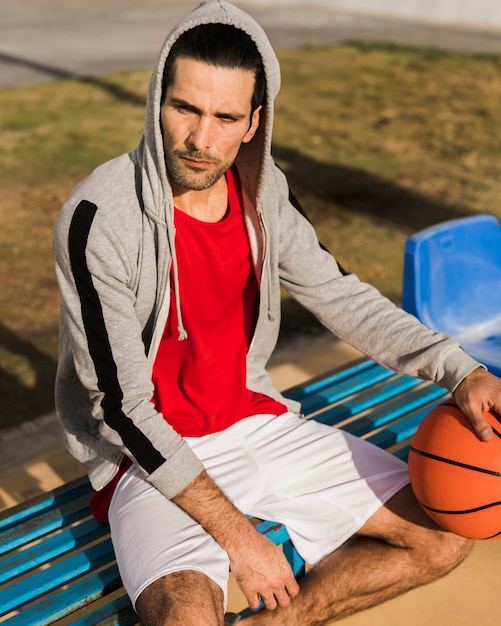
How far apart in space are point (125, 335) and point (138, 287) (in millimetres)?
191

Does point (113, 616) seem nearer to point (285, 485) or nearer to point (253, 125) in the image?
point (285, 485)

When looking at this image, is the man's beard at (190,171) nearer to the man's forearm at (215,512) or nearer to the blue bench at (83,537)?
the man's forearm at (215,512)

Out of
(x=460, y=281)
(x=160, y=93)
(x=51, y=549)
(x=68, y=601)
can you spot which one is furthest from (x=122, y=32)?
(x=68, y=601)

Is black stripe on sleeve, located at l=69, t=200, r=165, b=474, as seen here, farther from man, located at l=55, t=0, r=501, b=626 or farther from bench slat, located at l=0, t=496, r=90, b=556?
bench slat, located at l=0, t=496, r=90, b=556

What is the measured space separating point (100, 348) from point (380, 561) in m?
1.23

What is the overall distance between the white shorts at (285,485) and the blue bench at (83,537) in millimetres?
104

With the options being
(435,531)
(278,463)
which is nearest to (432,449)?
(435,531)

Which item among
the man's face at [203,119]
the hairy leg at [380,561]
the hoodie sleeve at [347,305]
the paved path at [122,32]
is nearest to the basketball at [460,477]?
the hairy leg at [380,561]

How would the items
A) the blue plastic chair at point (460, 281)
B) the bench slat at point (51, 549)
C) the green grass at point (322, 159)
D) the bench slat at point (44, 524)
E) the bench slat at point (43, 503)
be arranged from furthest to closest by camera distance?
the green grass at point (322, 159) < the blue plastic chair at point (460, 281) < the bench slat at point (43, 503) < the bench slat at point (44, 524) < the bench slat at point (51, 549)

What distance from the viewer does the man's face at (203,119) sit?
107 inches

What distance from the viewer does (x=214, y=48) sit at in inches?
107

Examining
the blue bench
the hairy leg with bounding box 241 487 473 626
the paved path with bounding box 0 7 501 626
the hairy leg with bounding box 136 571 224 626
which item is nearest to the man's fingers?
the hairy leg with bounding box 241 487 473 626

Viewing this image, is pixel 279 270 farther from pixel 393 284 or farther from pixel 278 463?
pixel 393 284

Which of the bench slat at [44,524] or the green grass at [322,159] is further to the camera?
the green grass at [322,159]
